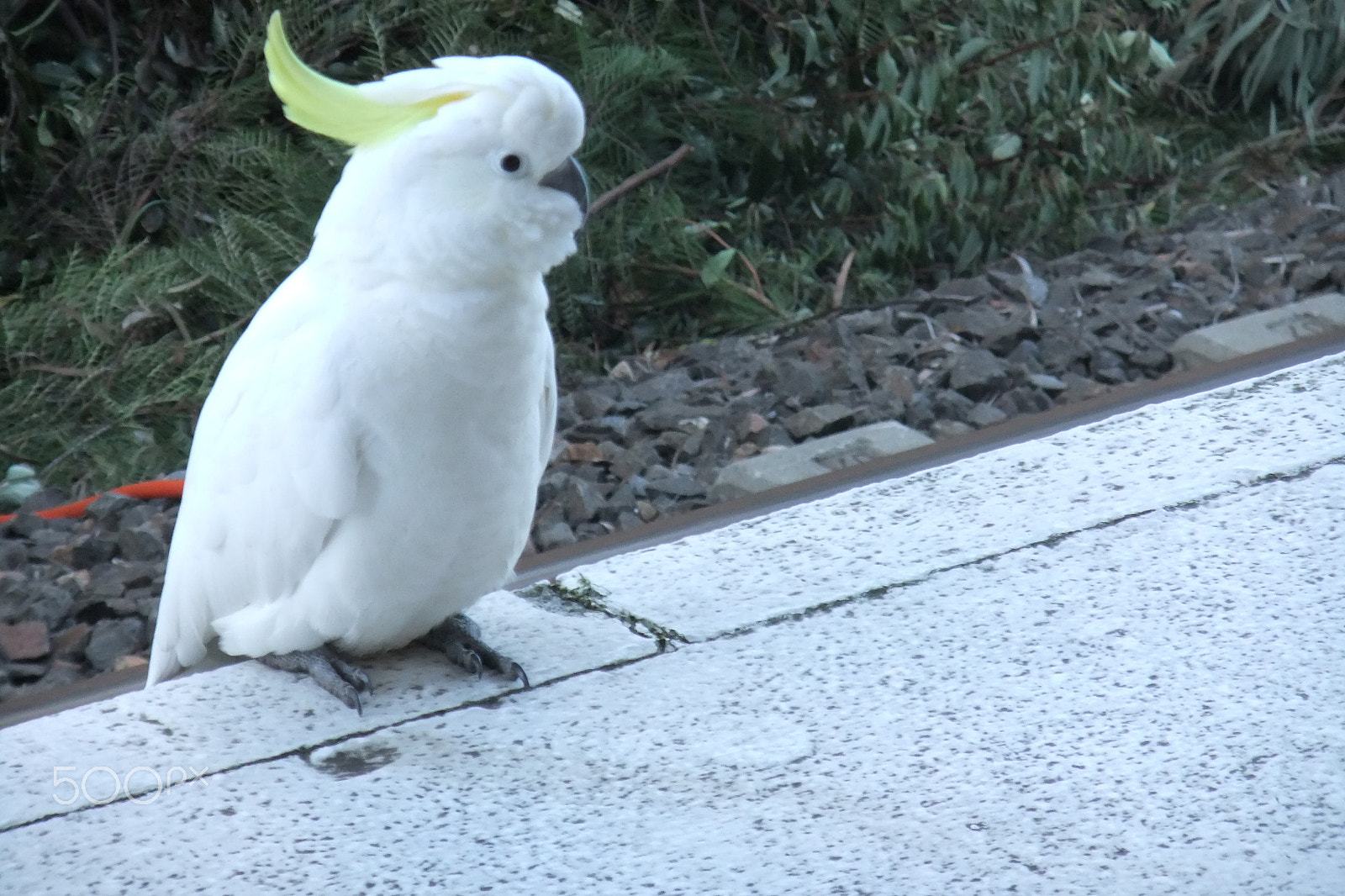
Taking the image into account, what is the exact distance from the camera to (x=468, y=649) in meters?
1.71

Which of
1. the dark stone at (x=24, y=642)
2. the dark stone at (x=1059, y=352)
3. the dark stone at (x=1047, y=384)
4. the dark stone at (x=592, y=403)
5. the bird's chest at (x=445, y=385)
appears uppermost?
the bird's chest at (x=445, y=385)

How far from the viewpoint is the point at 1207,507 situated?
76.2 inches

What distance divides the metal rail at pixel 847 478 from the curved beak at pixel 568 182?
0.68 meters

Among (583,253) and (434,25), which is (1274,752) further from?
(434,25)

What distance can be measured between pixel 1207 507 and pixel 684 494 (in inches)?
35.7

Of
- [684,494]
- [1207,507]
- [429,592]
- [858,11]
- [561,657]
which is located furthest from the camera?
[858,11]

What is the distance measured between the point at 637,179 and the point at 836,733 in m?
2.11

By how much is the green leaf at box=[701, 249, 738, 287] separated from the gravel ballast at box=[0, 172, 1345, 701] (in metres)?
0.14

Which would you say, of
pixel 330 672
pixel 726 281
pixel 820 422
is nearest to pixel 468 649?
pixel 330 672

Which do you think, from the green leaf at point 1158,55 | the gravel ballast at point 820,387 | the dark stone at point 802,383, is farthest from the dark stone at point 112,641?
the green leaf at point 1158,55

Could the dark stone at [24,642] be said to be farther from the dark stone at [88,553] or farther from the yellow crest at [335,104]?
the yellow crest at [335,104]

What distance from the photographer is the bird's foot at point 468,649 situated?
1.68 meters

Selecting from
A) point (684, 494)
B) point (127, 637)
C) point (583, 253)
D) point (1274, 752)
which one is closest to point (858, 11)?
point (583, 253)

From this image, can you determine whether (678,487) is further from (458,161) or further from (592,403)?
(458,161)
